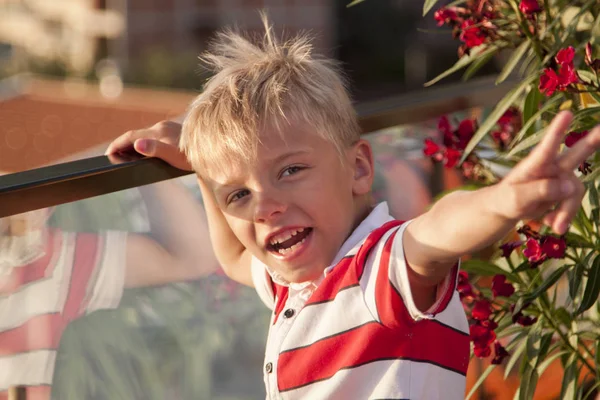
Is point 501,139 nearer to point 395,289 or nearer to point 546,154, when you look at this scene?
point 395,289

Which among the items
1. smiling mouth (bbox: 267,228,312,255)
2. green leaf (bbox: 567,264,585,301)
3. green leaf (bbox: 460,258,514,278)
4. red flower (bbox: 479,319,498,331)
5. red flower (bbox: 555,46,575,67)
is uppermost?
red flower (bbox: 555,46,575,67)

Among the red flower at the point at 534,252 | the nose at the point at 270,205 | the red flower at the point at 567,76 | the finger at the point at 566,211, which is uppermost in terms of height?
the finger at the point at 566,211

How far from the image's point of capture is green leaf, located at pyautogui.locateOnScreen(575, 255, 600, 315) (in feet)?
5.10

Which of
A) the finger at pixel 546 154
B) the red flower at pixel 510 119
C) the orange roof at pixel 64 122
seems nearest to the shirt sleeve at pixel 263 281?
the red flower at pixel 510 119

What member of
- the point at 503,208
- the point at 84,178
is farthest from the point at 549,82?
the point at 84,178

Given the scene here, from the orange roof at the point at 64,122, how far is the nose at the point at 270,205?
3831mm

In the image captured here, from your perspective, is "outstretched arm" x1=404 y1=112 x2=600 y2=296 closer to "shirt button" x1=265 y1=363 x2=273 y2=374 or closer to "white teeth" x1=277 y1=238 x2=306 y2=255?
"white teeth" x1=277 y1=238 x2=306 y2=255

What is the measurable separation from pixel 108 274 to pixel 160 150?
10.3 inches

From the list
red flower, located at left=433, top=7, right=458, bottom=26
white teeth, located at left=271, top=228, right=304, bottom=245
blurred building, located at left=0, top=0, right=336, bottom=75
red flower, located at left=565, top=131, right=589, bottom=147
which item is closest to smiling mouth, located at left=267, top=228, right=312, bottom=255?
white teeth, located at left=271, top=228, right=304, bottom=245

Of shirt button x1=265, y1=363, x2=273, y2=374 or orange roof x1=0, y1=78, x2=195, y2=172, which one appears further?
orange roof x1=0, y1=78, x2=195, y2=172

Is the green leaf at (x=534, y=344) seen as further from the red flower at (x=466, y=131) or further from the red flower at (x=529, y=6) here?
the red flower at (x=529, y=6)

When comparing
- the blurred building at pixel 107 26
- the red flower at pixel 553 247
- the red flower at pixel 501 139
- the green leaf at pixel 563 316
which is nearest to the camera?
the red flower at pixel 553 247

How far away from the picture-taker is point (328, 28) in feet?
49.4

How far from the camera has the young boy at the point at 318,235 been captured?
1.32 metres
